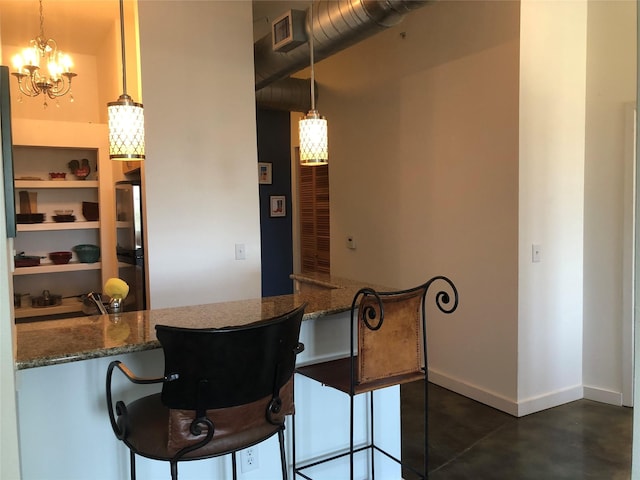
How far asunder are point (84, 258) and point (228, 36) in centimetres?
214

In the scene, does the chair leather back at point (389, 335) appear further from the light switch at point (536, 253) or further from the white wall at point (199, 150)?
the white wall at point (199, 150)

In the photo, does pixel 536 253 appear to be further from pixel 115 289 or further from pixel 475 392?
pixel 115 289

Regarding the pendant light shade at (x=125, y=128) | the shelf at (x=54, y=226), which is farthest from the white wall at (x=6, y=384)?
the shelf at (x=54, y=226)

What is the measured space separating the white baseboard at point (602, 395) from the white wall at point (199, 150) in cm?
256

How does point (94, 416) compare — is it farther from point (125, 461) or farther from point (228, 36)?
point (228, 36)

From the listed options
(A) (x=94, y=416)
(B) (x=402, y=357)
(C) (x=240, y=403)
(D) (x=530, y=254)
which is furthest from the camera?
(D) (x=530, y=254)

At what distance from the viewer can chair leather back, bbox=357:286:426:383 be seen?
185 cm

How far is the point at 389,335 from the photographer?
1.91m

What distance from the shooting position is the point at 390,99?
173 inches

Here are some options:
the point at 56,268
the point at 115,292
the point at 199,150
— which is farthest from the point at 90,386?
the point at 56,268

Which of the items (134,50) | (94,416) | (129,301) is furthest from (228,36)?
(94,416)

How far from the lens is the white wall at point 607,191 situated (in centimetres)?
349

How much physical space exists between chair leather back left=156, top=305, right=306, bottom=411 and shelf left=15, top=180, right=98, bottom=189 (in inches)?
127

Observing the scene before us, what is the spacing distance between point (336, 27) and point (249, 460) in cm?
247
